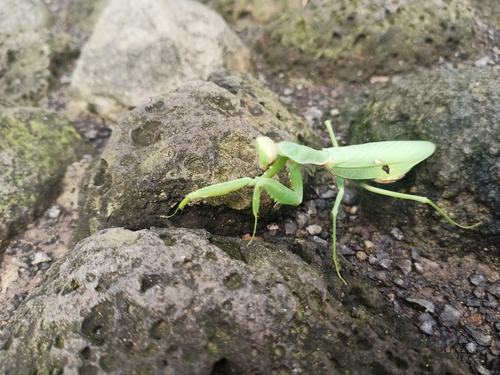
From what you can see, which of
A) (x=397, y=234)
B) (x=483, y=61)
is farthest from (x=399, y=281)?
(x=483, y=61)

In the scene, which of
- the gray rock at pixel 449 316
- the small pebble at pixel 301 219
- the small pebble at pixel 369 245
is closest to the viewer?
the gray rock at pixel 449 316

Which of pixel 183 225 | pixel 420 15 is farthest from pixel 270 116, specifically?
pixel 420 15

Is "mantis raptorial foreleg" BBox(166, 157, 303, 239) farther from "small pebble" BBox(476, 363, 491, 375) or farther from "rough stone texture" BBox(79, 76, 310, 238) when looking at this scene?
"small pebble" BBox(476, 363, 491, 375)

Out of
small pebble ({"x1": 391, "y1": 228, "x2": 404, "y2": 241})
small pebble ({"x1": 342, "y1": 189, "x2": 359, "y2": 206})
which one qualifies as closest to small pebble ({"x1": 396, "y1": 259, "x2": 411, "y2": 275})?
small pebble ({"x1": 391, "y1": 228, "x2": 404, "y2": 241})

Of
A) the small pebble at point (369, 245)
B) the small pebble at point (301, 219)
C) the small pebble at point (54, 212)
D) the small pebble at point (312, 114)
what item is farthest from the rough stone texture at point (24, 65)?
the small pebble at point (369, 245)

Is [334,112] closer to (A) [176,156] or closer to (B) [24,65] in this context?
(A) [176,156]

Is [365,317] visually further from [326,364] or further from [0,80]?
[0,80]

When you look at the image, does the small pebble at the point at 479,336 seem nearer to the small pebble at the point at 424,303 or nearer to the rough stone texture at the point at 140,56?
the small pebble at the point at 424,303
